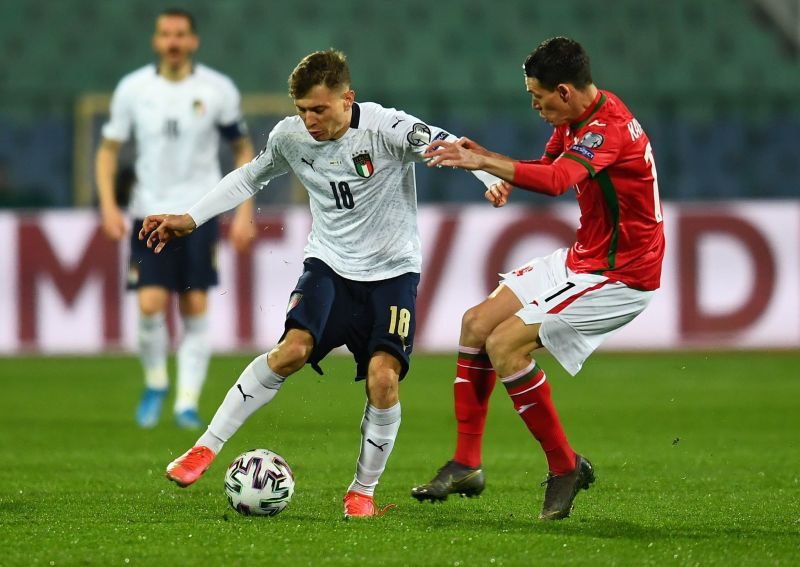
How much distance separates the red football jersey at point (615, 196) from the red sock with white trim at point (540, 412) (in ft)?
1.62

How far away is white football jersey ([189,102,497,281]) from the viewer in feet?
16.9

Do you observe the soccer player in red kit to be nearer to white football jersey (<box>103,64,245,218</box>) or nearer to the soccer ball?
the soccer ball

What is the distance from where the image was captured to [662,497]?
216 inches

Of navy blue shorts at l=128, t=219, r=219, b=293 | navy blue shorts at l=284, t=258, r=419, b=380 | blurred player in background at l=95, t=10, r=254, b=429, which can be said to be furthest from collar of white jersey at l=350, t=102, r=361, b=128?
navy blue shorts at l=128, t=219, r=219, b=293

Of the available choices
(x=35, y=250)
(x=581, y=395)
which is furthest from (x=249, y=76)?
(x=581, y=395)

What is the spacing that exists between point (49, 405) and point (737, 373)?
490 cm

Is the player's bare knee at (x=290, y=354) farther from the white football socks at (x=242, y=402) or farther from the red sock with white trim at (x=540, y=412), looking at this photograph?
the red sock with white trim at (x=540, y=412)

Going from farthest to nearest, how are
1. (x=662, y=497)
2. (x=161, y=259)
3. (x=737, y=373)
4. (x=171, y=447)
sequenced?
(x=737, y=373) → (x=161, y=259) → (x=171, y=447) → (x=662, y=497)

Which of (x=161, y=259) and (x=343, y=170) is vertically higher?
(x=343, y=170)

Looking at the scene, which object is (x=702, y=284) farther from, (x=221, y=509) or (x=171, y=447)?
(x=221, y=509)

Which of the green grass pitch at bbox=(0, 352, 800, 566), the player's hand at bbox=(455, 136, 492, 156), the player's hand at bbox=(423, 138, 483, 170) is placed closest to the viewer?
the green grass pitch at bbox=(0, 352, 800, 566)

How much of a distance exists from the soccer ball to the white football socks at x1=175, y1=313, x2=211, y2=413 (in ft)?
9.78

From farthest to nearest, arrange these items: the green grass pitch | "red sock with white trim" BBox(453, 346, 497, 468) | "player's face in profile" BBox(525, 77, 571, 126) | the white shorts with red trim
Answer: "red sock with white trim" BBox(453, 346, 497, 468)
the white shorts with red trim
"player's face in profile" BBox(525, 77, 571, 126)
the green grass pitch

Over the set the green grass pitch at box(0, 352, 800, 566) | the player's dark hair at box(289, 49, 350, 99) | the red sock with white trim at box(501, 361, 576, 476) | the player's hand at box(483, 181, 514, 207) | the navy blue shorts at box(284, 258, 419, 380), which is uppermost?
the player's dark hair at box(289, 49, 350, 99)
